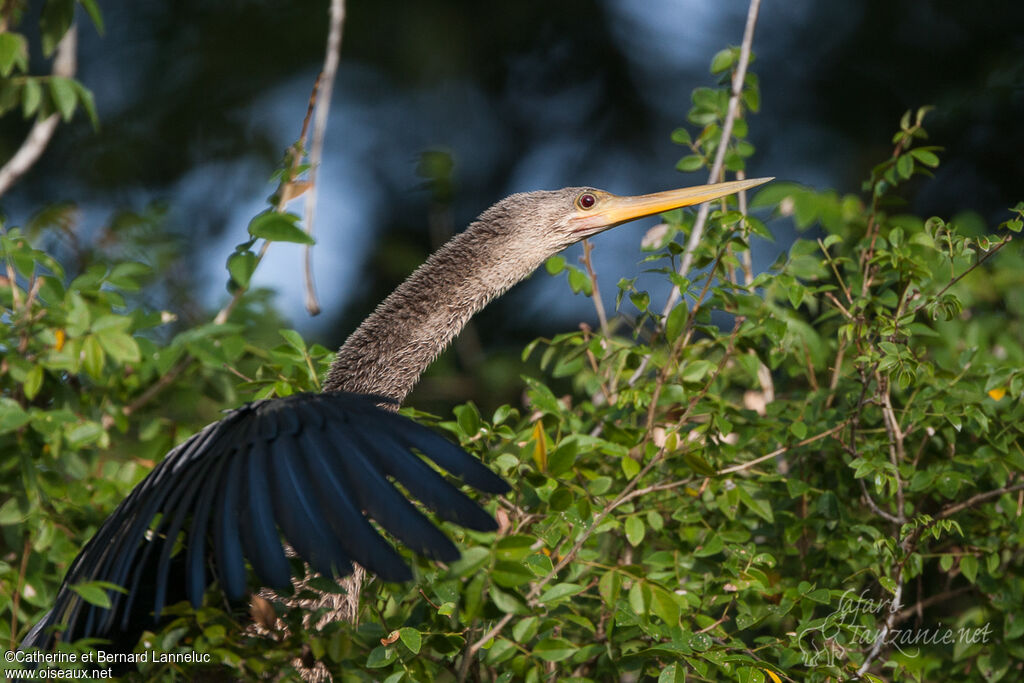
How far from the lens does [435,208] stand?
5883mm

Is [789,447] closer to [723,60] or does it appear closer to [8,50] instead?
[723,60]

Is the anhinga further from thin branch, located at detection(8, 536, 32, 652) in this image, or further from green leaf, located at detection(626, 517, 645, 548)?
green leaf, located at detection(626, 517, 645, 548)

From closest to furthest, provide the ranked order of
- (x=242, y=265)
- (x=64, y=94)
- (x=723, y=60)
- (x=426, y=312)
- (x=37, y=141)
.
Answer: (x=242, y=265) → (x=426, y=312) → (x=64, y=94) → (x=723, y=60) → (x=37, y=141)

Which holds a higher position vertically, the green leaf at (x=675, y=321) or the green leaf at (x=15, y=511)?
the green leaf at (x=675, y=321)

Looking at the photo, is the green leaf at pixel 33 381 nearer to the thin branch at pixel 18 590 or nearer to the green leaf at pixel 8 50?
the thin branch at pixel 18 590

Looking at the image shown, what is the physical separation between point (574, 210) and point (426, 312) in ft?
1.88

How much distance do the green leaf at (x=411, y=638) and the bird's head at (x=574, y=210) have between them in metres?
1.38

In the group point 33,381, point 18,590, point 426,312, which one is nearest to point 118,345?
point 33,381

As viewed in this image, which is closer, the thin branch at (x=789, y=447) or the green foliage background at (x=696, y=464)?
the green foliage background at (x=696, y=464)

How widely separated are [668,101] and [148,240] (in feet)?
12.1

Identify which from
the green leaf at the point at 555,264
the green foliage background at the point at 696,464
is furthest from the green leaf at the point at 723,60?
the green leaf at the point at 555,264

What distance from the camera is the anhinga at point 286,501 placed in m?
1.54

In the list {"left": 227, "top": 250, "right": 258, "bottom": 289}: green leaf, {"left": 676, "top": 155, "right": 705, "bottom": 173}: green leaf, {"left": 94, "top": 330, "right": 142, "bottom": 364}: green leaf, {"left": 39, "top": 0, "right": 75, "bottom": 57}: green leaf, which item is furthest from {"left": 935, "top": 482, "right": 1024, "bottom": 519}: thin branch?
{"left": 39, "top": 0, "right": 75, "bottom": 57}: green leaf

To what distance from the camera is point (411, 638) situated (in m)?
1.61
